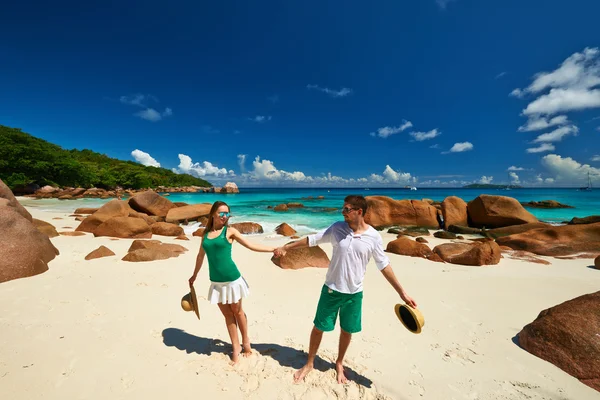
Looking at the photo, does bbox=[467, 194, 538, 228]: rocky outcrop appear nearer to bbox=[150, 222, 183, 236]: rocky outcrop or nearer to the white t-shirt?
the white t-shirt

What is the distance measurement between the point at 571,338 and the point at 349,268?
10.0 ft

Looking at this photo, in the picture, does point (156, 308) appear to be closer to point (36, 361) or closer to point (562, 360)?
point (36, 361)

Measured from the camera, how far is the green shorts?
103 inches

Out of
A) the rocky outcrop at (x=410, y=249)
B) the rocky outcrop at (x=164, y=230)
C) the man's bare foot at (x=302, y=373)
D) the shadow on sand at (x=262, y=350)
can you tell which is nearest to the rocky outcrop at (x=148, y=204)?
the rocky outcrop at (x=164, y=230)

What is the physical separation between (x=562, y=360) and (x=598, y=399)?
0.50m

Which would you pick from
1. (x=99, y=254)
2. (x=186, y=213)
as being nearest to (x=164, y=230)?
(x=99, y=254)

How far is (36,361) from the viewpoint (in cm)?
291

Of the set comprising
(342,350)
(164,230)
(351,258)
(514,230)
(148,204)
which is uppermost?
(351,258)

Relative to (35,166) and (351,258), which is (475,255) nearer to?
(351,258)

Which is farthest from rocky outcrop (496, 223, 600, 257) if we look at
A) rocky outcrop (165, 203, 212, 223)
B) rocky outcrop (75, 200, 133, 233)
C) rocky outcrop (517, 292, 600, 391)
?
rocky outcrop (165, 203, 212, 223)

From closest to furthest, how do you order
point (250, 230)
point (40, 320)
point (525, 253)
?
point (40, 320) < point (525, 253) < point (250, 230)

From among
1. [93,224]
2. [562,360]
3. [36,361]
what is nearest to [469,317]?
[562,360]

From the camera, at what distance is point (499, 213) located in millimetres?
15781

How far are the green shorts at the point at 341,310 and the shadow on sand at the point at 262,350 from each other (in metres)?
0.70
